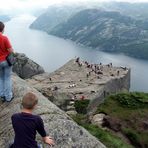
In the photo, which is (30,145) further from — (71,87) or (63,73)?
(63,73)

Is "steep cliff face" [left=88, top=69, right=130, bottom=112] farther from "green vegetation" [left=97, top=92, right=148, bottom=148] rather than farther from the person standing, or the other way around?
the person standing

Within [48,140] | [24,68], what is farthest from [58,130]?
[24,68]

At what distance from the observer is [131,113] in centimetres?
2600

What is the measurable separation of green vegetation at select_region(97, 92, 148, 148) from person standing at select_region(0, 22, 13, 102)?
10.2m

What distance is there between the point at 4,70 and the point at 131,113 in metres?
14.5

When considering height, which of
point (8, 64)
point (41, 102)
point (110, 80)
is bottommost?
point (110, 80)

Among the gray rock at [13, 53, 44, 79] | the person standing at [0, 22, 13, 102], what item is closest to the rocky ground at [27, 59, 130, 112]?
the gray rock at [13, 53, 44, 79]

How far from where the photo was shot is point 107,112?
25.1m

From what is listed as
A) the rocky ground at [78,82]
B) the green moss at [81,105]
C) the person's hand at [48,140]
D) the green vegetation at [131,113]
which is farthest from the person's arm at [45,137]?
the rocky ground at [78,82]

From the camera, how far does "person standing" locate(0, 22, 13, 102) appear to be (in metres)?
13.0

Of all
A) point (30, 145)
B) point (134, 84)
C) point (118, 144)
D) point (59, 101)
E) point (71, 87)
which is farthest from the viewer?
point (134, 84)

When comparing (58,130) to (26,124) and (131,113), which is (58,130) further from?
(131,113)

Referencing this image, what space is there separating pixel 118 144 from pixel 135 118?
28.1 ft

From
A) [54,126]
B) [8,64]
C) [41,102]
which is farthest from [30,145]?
[8,64]
